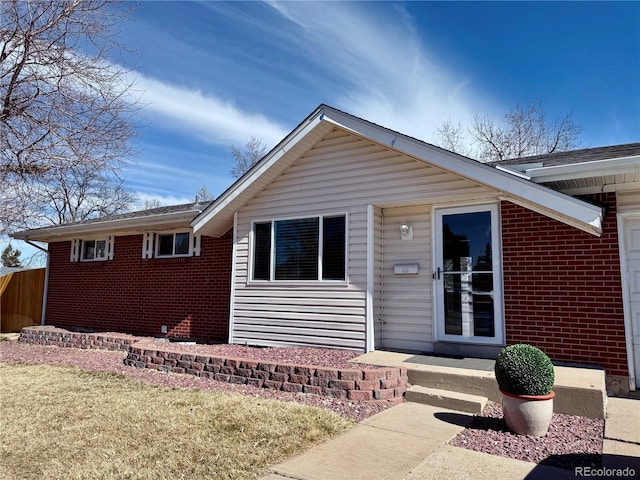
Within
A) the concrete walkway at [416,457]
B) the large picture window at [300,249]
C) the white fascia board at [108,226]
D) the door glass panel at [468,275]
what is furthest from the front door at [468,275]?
the white fascia board at [108,226]

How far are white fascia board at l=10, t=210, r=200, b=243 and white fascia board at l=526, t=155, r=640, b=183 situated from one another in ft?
22.1

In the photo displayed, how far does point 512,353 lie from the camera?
4.33m

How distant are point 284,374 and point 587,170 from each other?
15.5ft

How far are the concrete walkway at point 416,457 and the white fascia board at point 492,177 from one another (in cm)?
234

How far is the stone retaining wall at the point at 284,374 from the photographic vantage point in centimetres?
537

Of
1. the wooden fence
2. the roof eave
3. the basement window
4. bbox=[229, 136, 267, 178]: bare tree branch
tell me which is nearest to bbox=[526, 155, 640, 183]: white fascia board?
the roof eave

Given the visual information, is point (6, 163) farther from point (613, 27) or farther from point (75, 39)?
point (613, 27)

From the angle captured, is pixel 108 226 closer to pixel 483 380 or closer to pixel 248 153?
pixel 483 380

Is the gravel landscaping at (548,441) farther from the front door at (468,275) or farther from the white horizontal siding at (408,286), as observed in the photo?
the white horizontal siding at (408,286)

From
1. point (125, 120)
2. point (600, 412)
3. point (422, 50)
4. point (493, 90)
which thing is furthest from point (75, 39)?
point (493, 90)

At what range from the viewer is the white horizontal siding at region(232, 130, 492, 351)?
23.2 ft

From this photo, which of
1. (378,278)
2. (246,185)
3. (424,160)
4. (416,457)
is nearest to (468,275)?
(378,278)

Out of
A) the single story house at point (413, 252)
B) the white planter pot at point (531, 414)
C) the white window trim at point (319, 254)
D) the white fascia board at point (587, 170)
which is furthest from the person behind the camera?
the white window trim at point (319, 254)

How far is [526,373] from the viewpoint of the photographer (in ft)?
13.7
